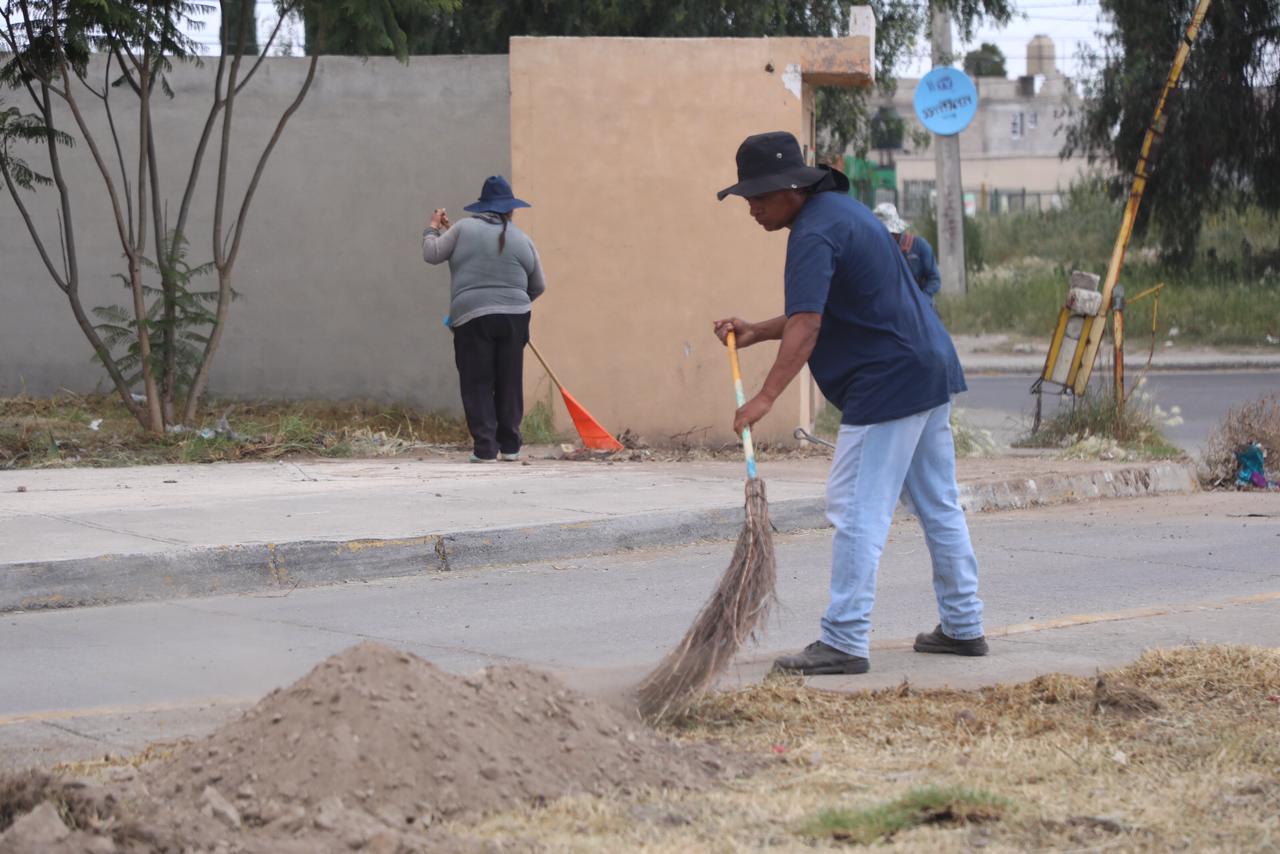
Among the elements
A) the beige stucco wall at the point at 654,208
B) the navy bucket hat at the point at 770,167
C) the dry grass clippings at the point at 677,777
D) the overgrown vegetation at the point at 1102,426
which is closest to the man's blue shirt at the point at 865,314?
the navy bucket hat at the point at 770,167

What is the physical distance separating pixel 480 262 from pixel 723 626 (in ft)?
21.2

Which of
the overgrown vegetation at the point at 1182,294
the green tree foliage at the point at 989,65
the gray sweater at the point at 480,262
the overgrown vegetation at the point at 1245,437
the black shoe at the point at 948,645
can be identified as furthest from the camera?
the green tree foliage at the point at 989,65

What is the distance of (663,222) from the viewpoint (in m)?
12.3

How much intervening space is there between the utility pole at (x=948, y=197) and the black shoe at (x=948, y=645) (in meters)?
18.6

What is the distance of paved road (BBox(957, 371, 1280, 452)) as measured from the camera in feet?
48.5

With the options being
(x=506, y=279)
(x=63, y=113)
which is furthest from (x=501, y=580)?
(x=63, y=113)

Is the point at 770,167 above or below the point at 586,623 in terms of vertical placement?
above

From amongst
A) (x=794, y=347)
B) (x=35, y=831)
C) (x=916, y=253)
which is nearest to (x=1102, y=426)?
(x=916, y=253)

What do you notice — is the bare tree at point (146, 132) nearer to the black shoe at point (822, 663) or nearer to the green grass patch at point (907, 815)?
the black shoe at point (822, 663)

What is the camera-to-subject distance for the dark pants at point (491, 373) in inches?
443

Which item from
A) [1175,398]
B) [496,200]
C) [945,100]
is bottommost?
[1175,398]

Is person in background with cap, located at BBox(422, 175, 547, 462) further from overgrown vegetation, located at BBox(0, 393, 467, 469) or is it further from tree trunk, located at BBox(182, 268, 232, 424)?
tree trunk, located at BBox(182, 268, 232, 424)

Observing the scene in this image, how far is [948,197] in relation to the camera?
25672 millimetres

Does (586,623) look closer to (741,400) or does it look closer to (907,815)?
(741,400)
